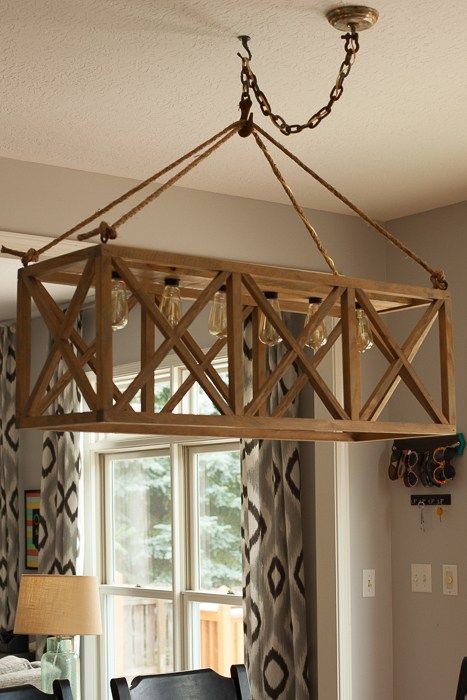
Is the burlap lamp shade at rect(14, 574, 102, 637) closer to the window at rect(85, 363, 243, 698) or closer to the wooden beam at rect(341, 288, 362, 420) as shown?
the window at rect(85, 363, 243, 698)

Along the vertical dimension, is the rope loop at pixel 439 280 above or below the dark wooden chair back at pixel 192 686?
above

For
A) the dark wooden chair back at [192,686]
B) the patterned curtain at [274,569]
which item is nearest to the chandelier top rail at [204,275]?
the dark wooden chair back at [192,686]

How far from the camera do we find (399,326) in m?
4.84

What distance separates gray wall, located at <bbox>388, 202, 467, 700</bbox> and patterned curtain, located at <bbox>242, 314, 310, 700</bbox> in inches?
21.9

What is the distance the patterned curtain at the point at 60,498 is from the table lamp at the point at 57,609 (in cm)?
Result: 210

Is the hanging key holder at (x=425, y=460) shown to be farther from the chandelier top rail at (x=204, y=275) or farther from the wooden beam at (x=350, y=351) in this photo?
the wooden beam at (x=350, y=351)

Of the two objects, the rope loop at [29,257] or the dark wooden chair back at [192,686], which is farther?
the dark wooden chair back at [192,686]

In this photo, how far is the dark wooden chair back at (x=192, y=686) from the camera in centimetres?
301

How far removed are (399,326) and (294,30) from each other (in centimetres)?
226

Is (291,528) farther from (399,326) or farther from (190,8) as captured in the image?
(190,8)

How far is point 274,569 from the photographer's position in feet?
17.2

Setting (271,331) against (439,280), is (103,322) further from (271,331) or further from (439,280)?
(439,280)

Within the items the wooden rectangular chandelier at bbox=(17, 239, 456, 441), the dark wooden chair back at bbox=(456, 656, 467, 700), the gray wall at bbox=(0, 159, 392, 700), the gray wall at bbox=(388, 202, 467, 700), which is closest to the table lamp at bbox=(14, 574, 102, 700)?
the gray wall at bbox=(0, 159, 392, 700)

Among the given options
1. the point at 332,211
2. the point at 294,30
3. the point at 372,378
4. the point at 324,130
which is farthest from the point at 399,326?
the point at 294,30
